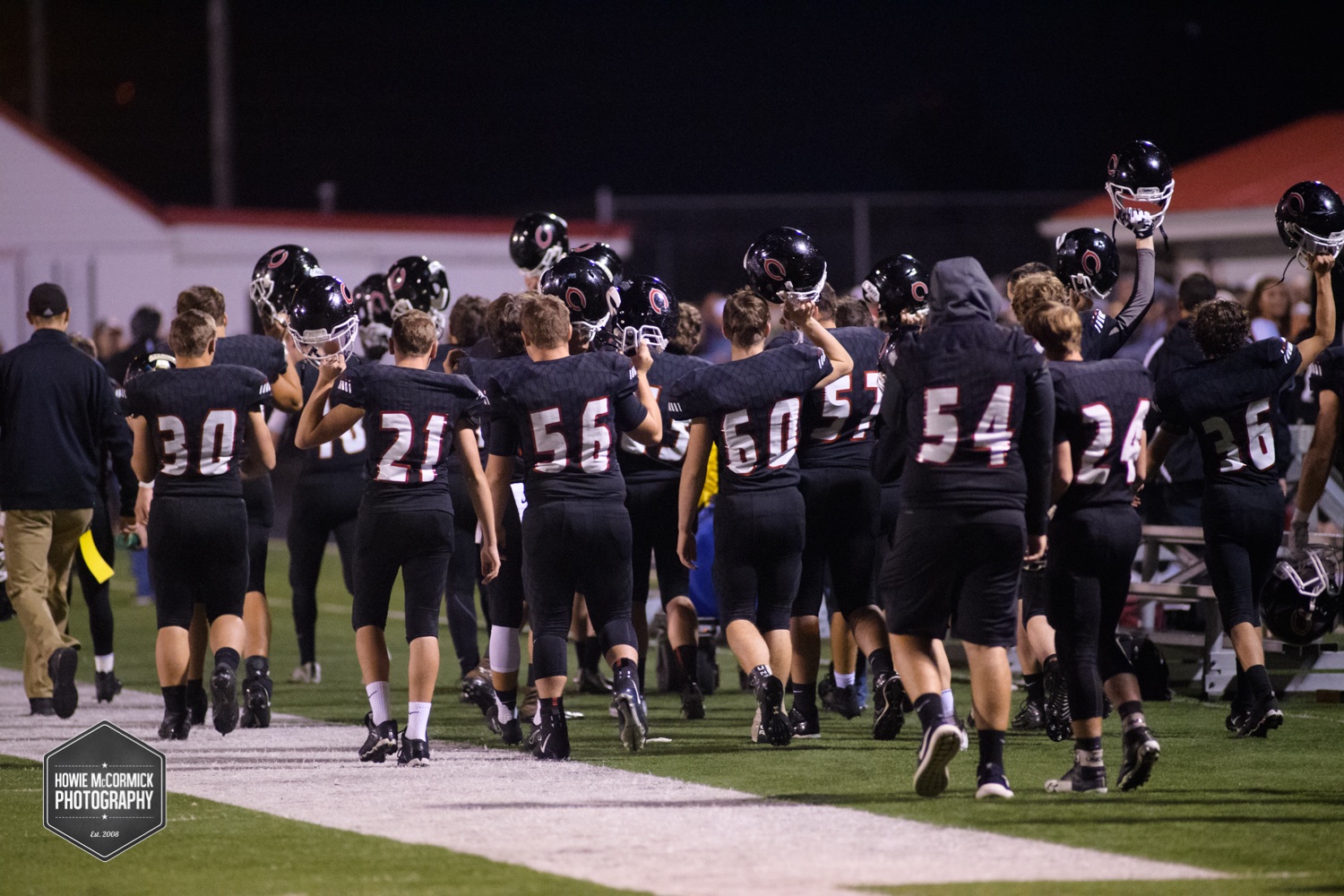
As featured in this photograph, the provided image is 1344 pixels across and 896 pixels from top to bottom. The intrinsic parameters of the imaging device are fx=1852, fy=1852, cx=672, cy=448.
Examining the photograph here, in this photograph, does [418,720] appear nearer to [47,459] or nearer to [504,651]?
[504,651]

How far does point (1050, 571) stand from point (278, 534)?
16442 millimetres

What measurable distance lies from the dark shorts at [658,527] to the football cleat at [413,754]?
183cm

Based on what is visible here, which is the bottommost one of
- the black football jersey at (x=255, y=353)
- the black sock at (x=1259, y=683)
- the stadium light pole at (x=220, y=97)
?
the black sock at (x=1259, y=683)

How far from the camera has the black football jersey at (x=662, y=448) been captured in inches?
358

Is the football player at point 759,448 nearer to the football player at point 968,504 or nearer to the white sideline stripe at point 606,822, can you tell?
the white sideline stripe at point 606,822

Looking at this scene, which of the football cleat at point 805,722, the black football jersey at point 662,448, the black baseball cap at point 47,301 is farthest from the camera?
the black baseball cap at point 47,301

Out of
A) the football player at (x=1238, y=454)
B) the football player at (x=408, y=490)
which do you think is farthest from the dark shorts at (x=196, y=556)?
the football player at (x=1238, y=454)

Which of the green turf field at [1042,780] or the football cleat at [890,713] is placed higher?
the football cleat at [890,713]

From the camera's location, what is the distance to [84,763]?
661 centimetres

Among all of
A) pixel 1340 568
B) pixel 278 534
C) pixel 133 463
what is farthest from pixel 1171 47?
pixel 133 463

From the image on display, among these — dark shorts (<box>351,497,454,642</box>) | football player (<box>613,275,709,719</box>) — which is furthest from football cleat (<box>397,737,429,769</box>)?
football player (<box>613,275,709,719</box>)

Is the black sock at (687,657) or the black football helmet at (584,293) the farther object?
the black sock at (687,657)

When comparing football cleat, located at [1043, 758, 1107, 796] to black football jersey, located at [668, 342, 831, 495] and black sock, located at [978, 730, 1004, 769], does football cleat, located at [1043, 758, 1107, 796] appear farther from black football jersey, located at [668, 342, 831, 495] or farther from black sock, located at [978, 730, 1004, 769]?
black football jersey, located at [668, 342, 831, 495]

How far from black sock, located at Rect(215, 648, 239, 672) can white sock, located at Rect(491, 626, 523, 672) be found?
1.15m
